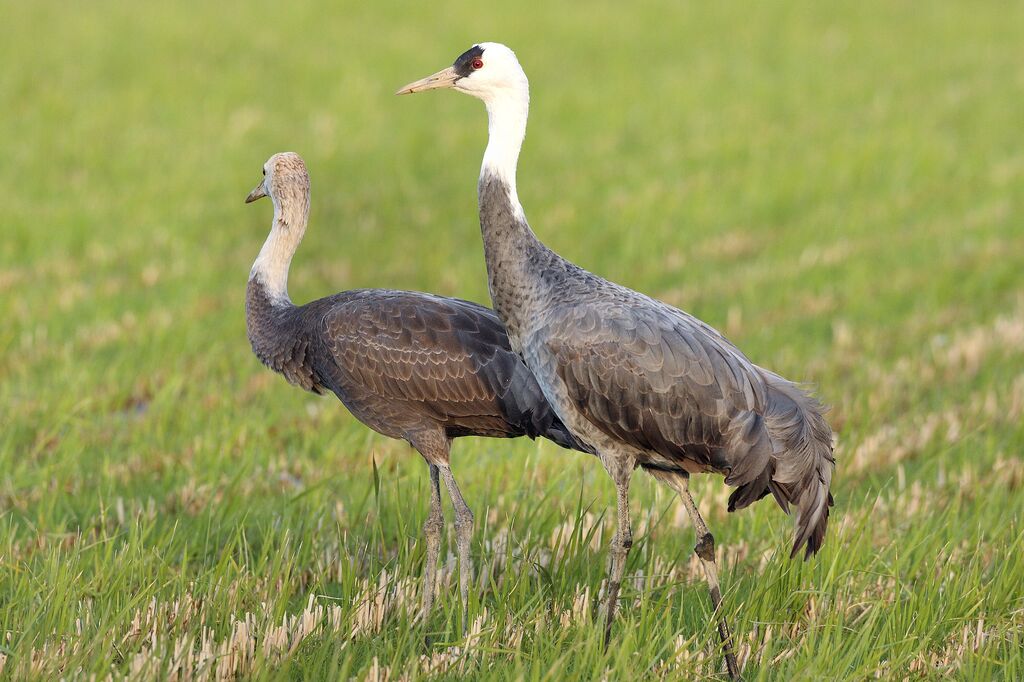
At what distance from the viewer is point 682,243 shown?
43.3 ft

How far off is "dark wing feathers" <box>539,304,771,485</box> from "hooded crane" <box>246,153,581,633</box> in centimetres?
61

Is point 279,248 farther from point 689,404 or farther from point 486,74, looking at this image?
point 689,404

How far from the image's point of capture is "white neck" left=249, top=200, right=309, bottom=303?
A: 232 inches

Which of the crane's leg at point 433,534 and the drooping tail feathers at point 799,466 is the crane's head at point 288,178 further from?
the drooping tail feathers at point 799,466

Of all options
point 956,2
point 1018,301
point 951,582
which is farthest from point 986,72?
point 951,582

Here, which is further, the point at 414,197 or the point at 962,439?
the point at 414,197

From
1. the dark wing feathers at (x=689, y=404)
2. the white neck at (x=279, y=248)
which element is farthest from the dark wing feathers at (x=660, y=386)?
the white neck at (x=279, y=248)

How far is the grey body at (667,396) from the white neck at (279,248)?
1.47 meters

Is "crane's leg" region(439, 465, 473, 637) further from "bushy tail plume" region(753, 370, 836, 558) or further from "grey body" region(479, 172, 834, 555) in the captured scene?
"bushy tail plume" region(753, 370, 836, 558)

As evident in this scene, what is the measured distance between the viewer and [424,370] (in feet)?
17.6

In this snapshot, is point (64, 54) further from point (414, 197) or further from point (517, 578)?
point (517, 578)

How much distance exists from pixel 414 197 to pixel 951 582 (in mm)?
9778

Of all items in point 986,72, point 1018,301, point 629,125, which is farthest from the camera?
point 986,72

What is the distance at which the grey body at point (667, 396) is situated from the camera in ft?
15.3
